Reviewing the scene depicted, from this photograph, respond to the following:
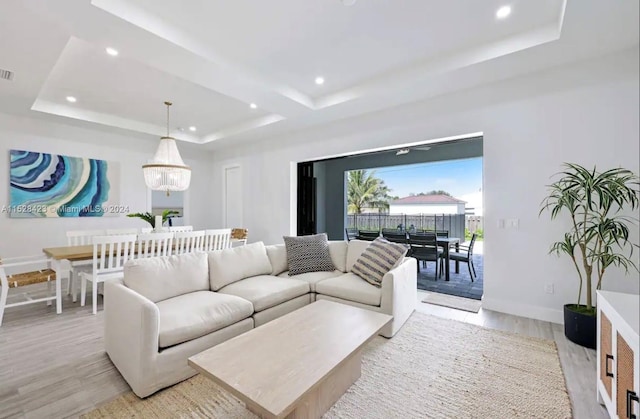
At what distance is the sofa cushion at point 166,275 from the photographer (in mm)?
2248

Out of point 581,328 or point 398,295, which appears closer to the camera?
point 581,328

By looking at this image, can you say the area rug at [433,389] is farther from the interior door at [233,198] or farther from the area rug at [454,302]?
the interior door at [233,198]

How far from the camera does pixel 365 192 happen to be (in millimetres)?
6426

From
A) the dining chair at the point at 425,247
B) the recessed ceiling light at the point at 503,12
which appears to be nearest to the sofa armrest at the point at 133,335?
the recessed ceiling light at the point at 503,12

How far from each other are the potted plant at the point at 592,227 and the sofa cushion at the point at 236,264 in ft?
9.63

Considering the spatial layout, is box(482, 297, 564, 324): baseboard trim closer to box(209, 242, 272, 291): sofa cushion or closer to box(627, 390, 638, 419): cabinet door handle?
box(627, 390, 638, 419): cabinet door handle

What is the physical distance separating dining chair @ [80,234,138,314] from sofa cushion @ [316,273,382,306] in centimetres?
215

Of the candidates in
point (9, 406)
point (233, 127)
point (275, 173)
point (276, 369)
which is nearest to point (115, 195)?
point (233, 127)

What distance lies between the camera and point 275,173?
18.3ft

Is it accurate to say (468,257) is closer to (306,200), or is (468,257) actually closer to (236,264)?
(306,200)

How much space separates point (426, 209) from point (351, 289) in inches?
131

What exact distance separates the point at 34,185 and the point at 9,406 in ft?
13.7

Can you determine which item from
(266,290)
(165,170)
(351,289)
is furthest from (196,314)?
(165,170)

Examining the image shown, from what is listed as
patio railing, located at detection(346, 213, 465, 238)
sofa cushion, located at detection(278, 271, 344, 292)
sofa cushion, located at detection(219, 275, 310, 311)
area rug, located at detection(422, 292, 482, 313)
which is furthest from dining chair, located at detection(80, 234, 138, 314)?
patio railing, located at detection(346, 213, 465, 238)
